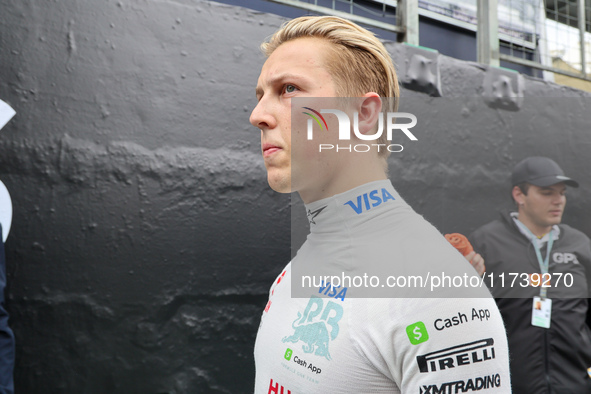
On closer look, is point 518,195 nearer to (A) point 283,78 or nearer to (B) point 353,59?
(B) point 353,59

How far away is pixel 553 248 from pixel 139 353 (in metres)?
2.53

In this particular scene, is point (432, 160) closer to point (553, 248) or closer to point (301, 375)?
point (553, 248)

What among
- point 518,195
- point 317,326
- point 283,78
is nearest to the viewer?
point 317,326

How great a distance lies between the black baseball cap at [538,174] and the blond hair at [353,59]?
8.09 ft

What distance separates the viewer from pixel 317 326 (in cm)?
99

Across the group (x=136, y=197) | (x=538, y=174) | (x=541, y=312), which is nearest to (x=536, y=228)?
(x=538, y=174)

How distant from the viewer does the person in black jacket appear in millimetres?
2811

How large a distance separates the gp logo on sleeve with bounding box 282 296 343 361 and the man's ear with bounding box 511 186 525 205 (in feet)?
8.59

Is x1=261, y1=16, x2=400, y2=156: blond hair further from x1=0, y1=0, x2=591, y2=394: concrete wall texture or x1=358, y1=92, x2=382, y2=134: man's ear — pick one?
x1=0, y1=0, x2=591, y2=394: concrete wall texture

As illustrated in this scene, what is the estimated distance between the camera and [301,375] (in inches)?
38.2

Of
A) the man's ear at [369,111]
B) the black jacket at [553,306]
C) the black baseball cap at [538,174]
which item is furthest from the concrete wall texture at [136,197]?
the black baseball cap at [538,174]

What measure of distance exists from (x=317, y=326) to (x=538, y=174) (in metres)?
2.81

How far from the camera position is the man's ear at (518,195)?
324 cm

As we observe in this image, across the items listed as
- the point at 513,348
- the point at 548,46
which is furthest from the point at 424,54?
the point at 513,348
